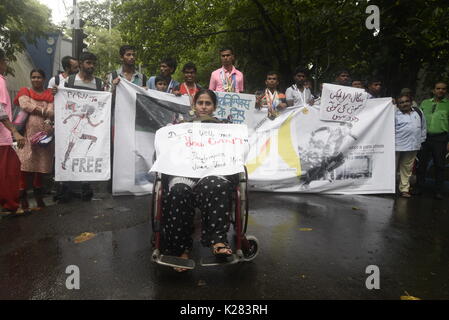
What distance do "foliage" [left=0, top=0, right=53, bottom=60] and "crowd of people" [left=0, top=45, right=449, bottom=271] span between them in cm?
302

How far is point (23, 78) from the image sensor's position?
15.6 m

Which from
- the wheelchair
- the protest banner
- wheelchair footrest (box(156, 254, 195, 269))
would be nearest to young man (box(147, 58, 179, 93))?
the protest banner

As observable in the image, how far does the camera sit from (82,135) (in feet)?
16.9

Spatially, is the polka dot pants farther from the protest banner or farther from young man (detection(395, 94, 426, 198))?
young man (detection(395, 94, 426, 198))

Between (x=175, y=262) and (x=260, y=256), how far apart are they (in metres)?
0.91

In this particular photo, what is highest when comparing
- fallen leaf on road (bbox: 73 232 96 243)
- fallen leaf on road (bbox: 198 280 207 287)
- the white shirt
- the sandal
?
the white shirt

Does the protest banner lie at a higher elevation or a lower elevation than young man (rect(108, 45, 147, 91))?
lower

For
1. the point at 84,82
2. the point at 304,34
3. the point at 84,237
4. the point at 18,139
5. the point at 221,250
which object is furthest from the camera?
the point at 304,34

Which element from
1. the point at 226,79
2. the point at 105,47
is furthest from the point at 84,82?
the point at 105,47

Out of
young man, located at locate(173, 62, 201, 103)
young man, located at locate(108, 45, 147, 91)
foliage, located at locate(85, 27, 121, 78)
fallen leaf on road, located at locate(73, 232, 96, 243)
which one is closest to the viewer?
fallen leaf on road, located at locate(73, 232, 96, 243)

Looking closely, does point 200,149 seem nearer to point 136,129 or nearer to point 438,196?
point 136,129

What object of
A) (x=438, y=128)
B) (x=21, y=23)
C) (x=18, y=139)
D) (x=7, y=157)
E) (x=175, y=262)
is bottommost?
(x=175, y=262)

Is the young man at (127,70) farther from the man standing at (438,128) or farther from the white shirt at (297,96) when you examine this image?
the man standing at (438,128)

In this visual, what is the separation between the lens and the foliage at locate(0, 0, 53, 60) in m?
8.06
